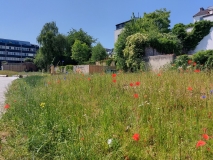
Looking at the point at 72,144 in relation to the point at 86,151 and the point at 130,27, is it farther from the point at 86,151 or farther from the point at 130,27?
the point at 130,27

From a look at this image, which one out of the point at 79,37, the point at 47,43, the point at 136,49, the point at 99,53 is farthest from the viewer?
the point at 79,37

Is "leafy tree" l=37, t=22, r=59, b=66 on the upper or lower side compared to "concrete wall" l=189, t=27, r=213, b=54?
upper

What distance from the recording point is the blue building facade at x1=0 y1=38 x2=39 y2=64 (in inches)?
2928

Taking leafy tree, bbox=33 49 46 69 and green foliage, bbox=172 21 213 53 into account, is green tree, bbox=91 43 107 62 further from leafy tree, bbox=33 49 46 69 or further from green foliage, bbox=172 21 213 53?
leafy tree, bbox=33 49 46 69

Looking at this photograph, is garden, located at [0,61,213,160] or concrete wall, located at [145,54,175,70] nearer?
garden, located at [0,61,213,160]

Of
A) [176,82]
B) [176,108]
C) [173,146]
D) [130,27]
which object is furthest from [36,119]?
[130,27]

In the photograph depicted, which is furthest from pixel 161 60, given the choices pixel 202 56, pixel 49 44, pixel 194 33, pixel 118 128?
pixel 49 44

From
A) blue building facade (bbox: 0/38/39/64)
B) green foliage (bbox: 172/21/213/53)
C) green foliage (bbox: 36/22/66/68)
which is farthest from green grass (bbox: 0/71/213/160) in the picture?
blue building facade (bbox: 0/38/39/64)

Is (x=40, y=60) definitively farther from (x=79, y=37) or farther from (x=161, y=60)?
(x=161, y=60)

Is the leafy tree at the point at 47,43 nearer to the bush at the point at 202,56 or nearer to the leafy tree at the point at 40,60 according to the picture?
the leafy tree at the point at 40,60

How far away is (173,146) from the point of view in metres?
1.58

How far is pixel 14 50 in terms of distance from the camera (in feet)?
256

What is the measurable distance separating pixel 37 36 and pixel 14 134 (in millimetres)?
35272

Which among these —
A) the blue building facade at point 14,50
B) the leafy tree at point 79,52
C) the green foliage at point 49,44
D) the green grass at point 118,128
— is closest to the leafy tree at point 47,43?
the green foliage at point 49,44
